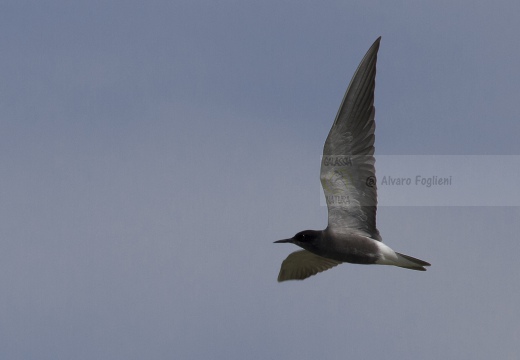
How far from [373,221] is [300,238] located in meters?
Result: 1.53

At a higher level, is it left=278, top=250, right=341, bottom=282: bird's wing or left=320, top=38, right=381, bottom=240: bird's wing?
left=320, top=38, right=381, bottom=240: bird's wing

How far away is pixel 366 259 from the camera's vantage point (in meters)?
18.0

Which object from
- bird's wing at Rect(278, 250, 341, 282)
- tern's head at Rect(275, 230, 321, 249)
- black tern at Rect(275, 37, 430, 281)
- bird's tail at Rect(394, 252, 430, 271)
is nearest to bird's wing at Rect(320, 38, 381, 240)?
black tern at Rect(275, 37, 430, 281)

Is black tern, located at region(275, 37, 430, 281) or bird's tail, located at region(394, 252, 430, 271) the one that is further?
bird's tail, located at region(394, 252, 430, 271)

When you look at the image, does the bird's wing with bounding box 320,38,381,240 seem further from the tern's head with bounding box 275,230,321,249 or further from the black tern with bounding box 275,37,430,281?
the tern's head with bounding box 275,230,321,249

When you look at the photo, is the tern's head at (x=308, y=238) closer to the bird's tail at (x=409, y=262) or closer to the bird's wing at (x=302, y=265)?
the bird's tail at (x=409, y=262)

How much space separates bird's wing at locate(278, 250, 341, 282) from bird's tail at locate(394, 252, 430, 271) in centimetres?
263

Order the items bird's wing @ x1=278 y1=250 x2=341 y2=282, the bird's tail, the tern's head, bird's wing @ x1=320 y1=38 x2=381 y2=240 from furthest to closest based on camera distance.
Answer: bird's wing @ x1=278 y1=250 x2=341 y2=282, the tern's head, the bird's tail, bird's wing @ x1=320 y1=38 x2=381 y2=240

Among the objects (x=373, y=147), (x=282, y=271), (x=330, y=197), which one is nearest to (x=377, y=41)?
(x=373, y=147)

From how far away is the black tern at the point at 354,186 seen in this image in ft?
58.1

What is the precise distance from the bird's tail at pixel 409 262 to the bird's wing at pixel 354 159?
66cm

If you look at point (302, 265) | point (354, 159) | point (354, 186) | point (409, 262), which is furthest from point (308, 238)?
point (302, 265)

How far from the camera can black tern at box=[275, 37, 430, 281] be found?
17.7m

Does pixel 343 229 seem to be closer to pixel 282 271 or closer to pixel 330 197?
pixel 330 197
